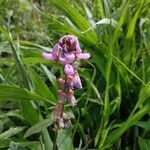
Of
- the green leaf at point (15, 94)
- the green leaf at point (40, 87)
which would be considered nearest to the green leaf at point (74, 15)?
the green leaf at point (40, 87)

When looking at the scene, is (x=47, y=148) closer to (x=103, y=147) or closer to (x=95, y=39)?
(x=103, y=147)

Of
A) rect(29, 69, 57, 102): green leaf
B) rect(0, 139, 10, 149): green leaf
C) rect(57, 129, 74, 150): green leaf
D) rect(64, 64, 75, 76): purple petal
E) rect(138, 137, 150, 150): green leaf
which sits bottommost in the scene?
rect(138, 137, 150, 150): green leaf

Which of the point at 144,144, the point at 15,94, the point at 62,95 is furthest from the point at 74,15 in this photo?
the point at 62,95

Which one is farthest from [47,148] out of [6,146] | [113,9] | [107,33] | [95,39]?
[113,9]

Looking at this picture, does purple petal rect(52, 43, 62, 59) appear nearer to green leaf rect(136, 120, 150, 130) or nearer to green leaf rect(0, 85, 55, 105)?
green leaf rect(0, 85, 55, 105)

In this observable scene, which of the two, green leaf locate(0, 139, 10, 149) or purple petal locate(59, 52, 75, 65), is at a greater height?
purple petal locate(59, 52, 75, 65)

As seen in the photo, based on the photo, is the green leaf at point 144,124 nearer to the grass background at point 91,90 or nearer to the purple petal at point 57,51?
the grass background at point 91,90

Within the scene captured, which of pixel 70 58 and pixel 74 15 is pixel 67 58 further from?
pixel 74 15

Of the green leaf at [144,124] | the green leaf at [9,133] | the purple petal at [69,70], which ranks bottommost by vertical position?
the green leaf at [144,124]

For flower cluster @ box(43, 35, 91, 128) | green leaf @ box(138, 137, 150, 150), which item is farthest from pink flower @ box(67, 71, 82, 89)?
green leaf @ box(138, 137, 150, 150)
